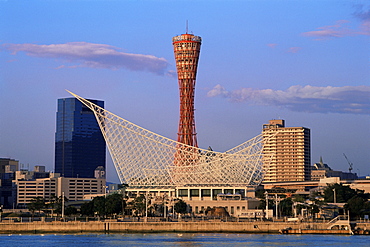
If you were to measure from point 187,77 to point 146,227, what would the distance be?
6703 centimetres

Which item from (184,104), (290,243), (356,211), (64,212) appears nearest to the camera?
(290,243)

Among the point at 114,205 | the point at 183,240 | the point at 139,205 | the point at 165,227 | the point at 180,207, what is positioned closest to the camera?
the point at 183,240

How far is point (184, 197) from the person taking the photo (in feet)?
509

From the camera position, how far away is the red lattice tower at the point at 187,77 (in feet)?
546

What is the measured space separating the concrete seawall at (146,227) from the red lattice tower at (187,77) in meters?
58.1

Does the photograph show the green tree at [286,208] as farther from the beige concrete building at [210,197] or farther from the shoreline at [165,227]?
the shoreline at [165,227]

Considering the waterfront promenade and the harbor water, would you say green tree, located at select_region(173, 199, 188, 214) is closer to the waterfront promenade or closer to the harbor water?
the waterfront promenade

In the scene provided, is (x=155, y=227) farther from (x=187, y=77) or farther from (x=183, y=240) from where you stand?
(x=187, y=77)

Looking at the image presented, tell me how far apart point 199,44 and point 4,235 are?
263 ft

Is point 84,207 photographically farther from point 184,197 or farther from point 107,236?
point 107,236

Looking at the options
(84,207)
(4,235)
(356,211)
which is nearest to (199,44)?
(84,207)

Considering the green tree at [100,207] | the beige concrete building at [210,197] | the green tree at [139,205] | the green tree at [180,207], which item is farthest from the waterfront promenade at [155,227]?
the beige concrete building at [210,197]

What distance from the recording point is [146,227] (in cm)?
10825

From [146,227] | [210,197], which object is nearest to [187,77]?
[210,197]
